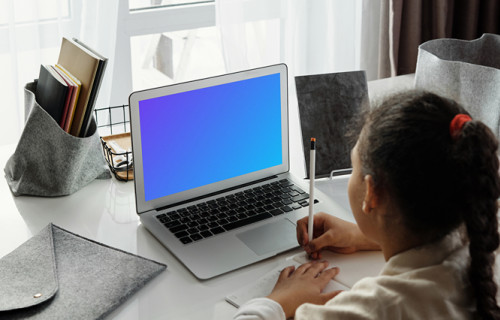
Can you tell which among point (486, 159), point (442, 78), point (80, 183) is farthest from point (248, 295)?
point (442, 78)

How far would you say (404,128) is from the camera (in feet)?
2.81

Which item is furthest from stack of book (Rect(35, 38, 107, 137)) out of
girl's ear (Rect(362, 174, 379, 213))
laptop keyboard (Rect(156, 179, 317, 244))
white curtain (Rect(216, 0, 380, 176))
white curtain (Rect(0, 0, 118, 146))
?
white curtain (Rect(216, 0, 380, 176))

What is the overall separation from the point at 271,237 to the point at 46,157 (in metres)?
0.50

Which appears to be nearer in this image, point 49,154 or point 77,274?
point 77,274

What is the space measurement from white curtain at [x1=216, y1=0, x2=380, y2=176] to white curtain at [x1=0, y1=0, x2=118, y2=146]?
42 cm

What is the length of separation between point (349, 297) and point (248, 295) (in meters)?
0.23

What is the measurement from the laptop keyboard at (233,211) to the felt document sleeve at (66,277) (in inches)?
4.7

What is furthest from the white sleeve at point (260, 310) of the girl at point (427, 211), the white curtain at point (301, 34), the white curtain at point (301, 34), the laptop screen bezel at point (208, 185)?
the white curtain at point (301, 34)

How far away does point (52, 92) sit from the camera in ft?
4.34

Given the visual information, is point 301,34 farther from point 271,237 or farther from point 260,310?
point 260,310

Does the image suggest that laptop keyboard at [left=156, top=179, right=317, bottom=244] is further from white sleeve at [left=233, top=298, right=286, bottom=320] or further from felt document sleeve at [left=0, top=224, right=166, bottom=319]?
white sleeve at [left=233, top=298, right=286, bottom=320]

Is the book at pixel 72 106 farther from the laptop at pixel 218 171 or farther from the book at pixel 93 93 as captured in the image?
the laptop at pixel 218 171

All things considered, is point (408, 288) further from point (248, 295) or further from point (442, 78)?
point (442, 78)

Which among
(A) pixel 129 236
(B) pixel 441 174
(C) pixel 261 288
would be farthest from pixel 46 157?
(B) pixel 441 174
